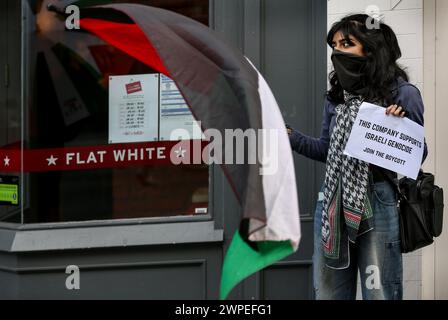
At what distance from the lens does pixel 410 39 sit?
4.90 metres

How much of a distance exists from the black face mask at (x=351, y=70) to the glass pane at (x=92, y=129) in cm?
154

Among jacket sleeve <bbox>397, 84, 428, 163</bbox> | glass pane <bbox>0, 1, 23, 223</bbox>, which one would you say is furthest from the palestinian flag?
glass pane <bbox>0, 1, 23, 223</bbox>

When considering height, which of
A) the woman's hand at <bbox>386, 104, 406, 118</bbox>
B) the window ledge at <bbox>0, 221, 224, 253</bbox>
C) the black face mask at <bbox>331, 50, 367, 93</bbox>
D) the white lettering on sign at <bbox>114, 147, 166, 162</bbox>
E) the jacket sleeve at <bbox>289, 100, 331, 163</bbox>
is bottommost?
the window ledge at <bbox>0, 221, 224, 253</bbox>

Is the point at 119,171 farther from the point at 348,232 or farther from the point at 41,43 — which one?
the point at 348,232

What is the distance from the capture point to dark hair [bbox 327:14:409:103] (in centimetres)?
406

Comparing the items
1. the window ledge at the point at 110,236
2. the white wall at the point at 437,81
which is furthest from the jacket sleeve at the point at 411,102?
the window ledge at the point at 110,236

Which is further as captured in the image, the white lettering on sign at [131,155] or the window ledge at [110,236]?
the white lettering on sign at [131,155]

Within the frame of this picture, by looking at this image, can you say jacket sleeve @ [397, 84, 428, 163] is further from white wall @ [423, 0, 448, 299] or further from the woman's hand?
white wall @ [423, 0, 448, 299]

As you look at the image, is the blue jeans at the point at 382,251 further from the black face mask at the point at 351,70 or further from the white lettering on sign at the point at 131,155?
the white lettering on sign at the point at 131,155

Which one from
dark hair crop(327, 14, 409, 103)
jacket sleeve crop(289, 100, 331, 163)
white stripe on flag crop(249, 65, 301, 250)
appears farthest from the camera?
jacket sleeve crop(289, 100, 331, 163)

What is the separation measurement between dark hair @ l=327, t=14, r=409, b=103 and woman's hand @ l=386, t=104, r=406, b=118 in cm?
9

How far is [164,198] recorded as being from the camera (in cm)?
538

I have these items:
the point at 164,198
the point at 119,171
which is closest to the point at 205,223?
the point at 164,198

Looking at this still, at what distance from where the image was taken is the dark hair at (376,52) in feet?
13.3
